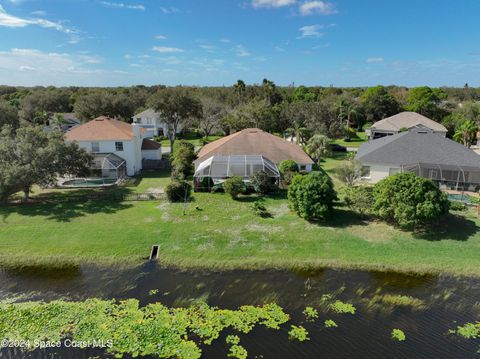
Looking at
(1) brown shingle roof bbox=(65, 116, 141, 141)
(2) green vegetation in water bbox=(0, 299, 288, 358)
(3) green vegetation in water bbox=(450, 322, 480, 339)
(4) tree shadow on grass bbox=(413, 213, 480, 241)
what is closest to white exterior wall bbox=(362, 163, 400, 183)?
(4) tree shadow on grass bbox=(413, 213, 480, 241)

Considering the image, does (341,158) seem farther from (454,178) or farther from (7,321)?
(7,321)

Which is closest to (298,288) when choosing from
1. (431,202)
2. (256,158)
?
(431,202)

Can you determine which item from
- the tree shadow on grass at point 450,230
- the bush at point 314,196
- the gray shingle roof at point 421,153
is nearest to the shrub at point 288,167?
the gray shingle roof at point 421,153

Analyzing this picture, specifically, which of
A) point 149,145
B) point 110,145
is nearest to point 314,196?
point 110,145

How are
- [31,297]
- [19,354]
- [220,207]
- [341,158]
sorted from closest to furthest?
[19,354], [31,297], [220,207], [341,158]

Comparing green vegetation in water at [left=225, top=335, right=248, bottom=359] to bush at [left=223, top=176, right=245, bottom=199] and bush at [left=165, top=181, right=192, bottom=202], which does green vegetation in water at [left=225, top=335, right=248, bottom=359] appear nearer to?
bush at [left=223, top=176, right=245, bottom=199]

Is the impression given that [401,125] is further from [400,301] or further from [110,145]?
[400,301]
